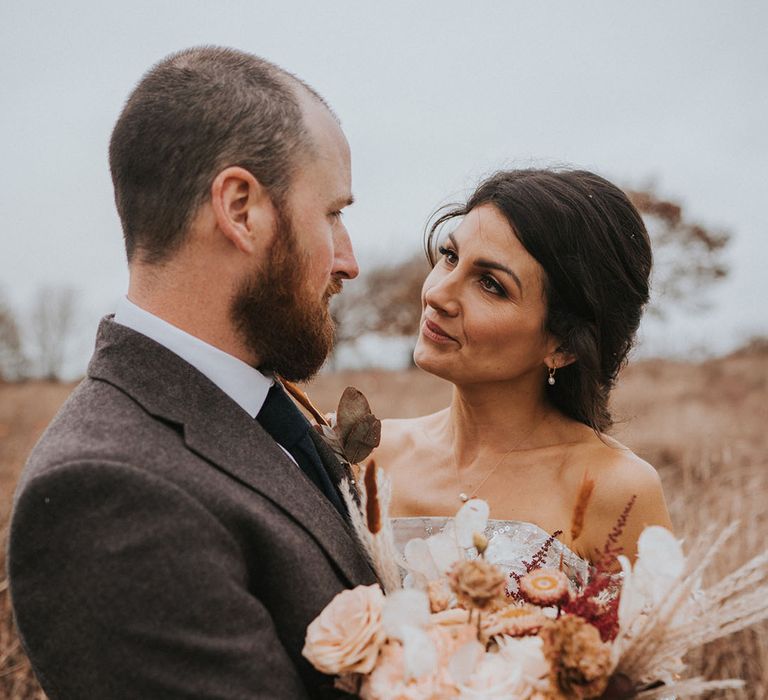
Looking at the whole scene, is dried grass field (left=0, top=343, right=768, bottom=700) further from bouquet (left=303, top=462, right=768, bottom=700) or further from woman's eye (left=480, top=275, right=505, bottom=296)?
bouquet (left=303, top=462, right=768, bottom=700)

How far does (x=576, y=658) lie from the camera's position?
1.39 meters

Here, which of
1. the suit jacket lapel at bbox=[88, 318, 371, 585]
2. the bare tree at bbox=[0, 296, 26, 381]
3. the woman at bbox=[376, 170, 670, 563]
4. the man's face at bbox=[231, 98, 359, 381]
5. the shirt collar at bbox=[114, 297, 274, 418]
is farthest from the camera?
the bare tree at bbox=[0, 296, 26, 381]

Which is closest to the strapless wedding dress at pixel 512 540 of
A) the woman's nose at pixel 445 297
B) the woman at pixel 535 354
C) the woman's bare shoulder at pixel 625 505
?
the woman at pixel 535 354

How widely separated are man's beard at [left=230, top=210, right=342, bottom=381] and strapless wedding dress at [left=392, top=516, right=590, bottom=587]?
111cm

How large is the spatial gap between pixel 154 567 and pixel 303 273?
95 cm

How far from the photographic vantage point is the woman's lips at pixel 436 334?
9.96 feet

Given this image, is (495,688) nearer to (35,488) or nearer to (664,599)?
(664,599)

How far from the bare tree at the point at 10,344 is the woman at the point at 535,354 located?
1318 cm

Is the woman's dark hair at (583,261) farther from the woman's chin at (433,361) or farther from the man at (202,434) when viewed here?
the man at (202,434)

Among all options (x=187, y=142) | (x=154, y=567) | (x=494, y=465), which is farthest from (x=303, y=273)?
(x=494, y=465)

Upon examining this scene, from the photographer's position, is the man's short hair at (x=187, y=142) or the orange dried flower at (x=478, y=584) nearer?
the orange dried flower at (x=478, y=584)

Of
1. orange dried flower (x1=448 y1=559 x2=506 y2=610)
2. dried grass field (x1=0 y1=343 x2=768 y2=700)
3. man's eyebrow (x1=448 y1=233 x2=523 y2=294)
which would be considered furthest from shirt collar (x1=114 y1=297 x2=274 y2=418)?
dried grass field (x1=0 y1=343 x2=768 y2=700)

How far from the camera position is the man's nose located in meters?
2.31

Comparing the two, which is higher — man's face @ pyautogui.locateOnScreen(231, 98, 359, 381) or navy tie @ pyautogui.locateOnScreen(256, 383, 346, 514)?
man's face @ pyautogui.locateOnScreen(231, 98, 359, 381)
